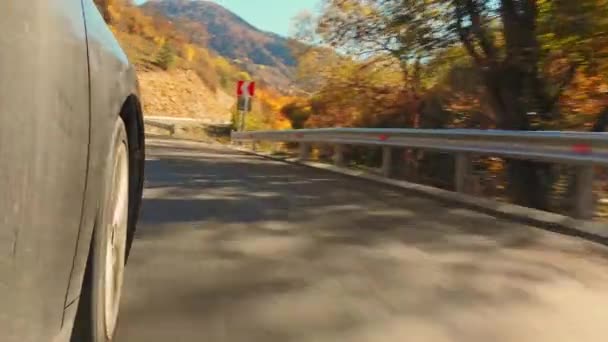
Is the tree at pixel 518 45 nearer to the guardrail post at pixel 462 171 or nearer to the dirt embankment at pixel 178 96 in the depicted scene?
the guardrail post at pixel 462 171

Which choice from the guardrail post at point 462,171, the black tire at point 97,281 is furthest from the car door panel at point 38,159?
the guardrail post at point 462,171

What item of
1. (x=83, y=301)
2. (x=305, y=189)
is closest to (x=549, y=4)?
(x=305, y=189)

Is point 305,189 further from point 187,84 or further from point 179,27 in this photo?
point 179,27

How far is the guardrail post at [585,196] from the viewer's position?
273 inches

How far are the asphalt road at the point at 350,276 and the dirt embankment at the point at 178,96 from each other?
41090 mm

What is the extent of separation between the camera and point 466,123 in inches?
528

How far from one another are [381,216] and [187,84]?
46.7 meters

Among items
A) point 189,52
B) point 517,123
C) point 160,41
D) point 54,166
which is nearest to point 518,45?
point 517,123

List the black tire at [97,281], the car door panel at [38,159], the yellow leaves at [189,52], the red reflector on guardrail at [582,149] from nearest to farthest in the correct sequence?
1. the car door panel at [38,159]
2. the black tire at [97,281]
3. the red reflector on guardrail at [582,149]
4. the yellow leaves at [189,52]

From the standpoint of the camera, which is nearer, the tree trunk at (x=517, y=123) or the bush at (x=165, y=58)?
the tree trunk at (x=517, y=123)

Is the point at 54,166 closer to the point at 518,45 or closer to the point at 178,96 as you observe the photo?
the point at 518,45

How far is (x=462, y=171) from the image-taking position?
362 inches

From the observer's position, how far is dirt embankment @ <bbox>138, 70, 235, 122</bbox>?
160ft

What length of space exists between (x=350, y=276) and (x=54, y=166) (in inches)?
115
